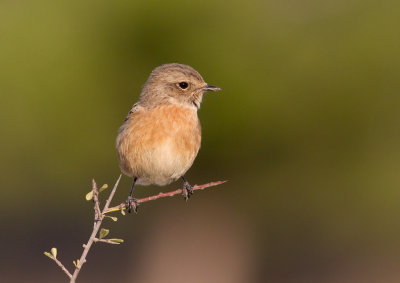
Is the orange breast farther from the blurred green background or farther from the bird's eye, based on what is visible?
the blurred green background

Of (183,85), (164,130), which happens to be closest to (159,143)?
(164,130)

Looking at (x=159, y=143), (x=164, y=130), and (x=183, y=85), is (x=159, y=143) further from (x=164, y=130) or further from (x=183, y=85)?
(x=183, y=85)

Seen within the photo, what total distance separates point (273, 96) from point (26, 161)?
7.58 m

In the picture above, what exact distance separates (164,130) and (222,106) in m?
15.4

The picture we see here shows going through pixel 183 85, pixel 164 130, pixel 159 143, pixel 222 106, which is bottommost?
pixel 159 143

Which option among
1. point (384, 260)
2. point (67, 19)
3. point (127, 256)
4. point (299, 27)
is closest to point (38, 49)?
point (67, 19)

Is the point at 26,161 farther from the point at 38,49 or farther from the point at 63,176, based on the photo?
the point at 38,49

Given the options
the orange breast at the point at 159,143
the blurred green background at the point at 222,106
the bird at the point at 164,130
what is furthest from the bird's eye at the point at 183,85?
the blurred green background at the point at 222,106

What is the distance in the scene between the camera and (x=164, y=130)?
5.41 m

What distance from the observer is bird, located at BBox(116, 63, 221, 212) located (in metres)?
5.20

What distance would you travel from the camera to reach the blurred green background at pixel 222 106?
20.3 meters

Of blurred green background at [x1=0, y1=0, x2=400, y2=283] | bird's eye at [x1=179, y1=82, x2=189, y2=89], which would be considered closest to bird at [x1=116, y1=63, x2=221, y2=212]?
bird's eye at [x1=179, y1=82, x2=189, y2=89]

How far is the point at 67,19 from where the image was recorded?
2041 cm

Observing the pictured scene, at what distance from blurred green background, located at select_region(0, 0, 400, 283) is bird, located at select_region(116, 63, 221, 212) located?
13.8 metres
